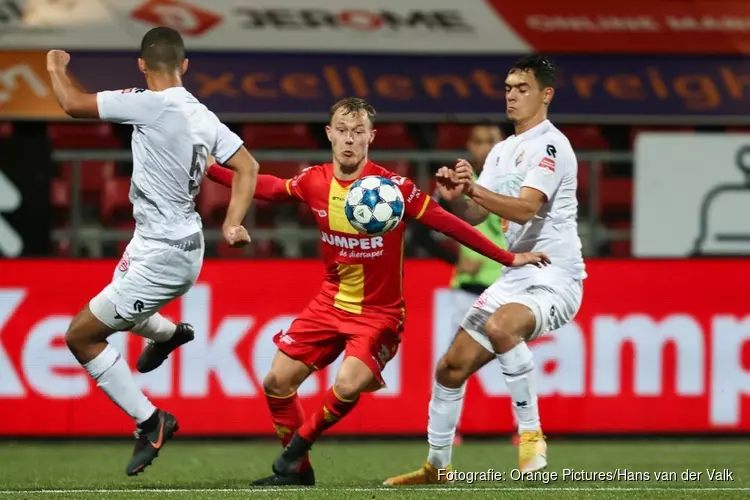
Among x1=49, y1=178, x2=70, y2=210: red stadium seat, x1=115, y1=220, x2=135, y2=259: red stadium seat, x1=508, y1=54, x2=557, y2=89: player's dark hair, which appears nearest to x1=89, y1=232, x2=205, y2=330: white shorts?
x1=508, y1=54, x2=557, y2=89: player's dark hair

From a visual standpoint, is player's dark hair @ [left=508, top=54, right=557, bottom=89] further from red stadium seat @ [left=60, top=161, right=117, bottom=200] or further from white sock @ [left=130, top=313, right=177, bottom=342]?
red stadium seat @ [left=60, top=161, right=117, bottom=200]

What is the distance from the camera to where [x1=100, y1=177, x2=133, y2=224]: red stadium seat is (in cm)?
1314

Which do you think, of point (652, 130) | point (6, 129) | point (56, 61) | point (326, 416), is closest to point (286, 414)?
point (326, 416)

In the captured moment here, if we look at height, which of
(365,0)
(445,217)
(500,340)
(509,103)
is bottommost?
(500,340)

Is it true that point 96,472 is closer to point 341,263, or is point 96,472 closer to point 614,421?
point 341,263

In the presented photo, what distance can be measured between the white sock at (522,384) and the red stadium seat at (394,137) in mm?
5797

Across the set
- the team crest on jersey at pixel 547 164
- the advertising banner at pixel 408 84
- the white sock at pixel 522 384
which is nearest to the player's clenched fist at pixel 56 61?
the team crest on jersey at pixel 547 164

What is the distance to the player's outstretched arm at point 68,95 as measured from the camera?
24.0 ft

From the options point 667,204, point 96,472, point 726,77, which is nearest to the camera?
point 96,472

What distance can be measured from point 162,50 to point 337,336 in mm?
1783

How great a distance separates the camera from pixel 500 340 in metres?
7.90

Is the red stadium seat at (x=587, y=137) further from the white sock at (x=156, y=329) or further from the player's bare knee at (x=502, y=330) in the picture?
the white sock at (x=156, y=329)

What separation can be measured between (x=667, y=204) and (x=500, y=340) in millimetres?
5276

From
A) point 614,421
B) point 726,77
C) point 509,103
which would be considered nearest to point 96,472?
point 509,103
